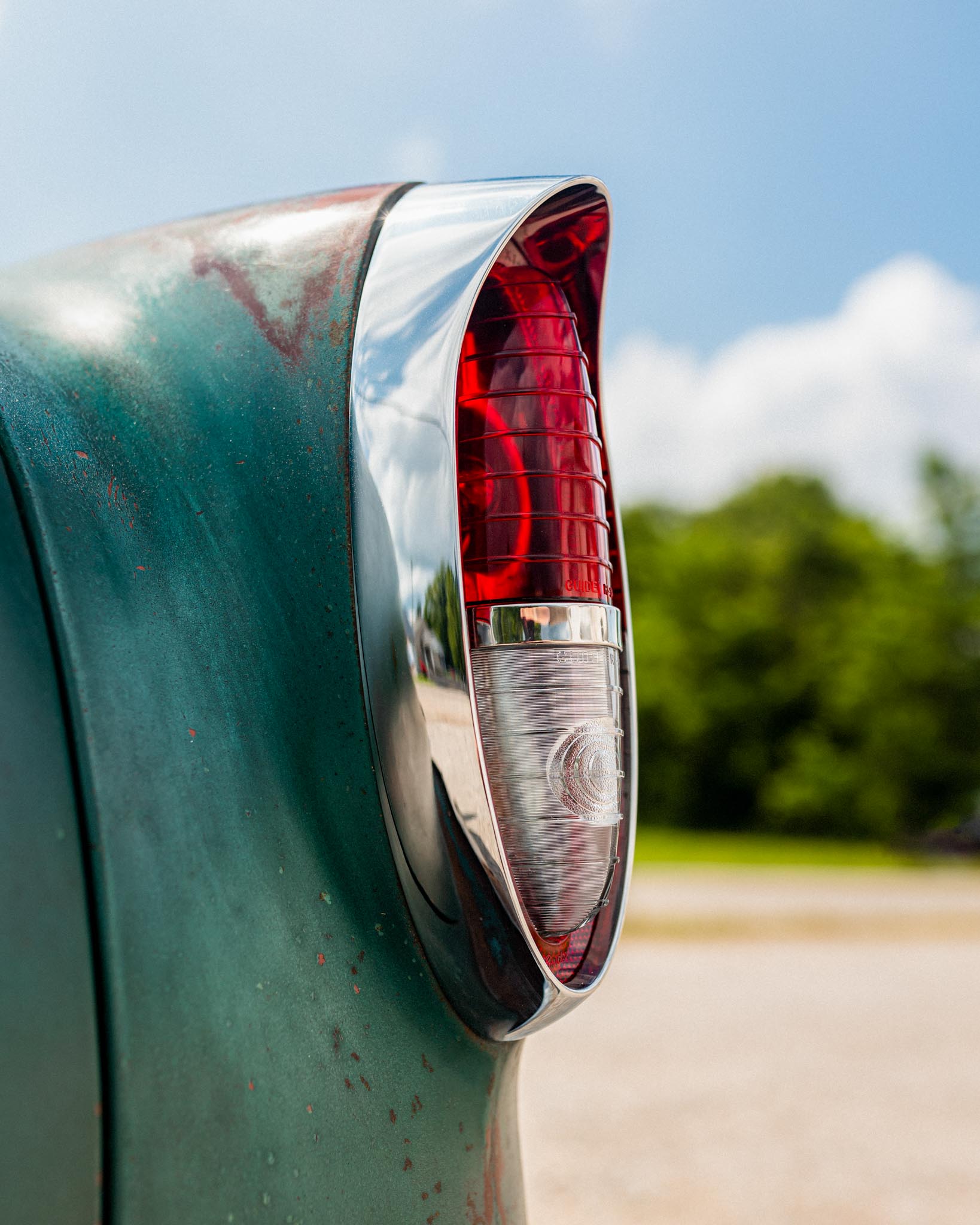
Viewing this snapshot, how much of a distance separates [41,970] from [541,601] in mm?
523

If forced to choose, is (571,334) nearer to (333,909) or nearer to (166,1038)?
(333,909)

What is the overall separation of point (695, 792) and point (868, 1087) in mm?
35804

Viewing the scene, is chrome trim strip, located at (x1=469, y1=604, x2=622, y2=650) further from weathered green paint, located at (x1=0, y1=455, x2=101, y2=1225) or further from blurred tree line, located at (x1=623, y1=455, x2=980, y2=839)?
blurred tree line, located at (x1=623, y1=455, x2=980, y2=839)

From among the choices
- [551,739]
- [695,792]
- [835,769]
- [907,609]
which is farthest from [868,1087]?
[695,792]

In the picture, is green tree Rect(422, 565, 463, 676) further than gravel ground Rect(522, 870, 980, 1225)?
No

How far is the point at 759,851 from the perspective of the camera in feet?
89.9

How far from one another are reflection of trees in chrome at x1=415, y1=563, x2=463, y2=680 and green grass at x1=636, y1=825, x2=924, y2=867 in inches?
820

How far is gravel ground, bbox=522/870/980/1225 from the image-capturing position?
3.60 m

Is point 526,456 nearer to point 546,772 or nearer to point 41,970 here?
point 546,772

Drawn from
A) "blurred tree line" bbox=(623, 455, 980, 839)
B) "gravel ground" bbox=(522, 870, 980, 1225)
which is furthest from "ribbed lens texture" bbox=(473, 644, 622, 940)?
"blurred tree line" bbox=(623, 455, 980, 839)

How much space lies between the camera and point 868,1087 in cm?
496

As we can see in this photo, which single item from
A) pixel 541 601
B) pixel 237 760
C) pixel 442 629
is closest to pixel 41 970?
pixel 237 760

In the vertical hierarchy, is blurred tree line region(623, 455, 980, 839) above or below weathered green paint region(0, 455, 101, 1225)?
above

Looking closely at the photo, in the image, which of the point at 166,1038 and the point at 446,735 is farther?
the point at 446,735
